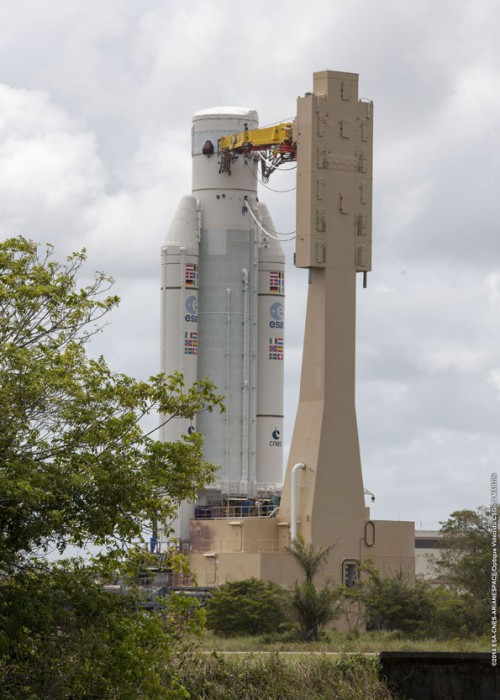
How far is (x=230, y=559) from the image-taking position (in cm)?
6056

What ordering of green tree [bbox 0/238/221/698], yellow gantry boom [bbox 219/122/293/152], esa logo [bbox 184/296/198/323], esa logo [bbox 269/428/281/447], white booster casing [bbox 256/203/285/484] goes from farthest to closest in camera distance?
1. esa logo [bbox 269/428/281/447]
2. white booster casing [bbox 256/203/285/484]
3. esa logo [bbox 184/296/198/323]
4. yellow gantry boom [bbox 219/122/293/152]
5. green tree [bbox 0/238/221/698]

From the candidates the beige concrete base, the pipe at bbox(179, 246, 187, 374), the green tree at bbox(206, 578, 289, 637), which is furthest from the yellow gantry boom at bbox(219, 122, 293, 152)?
the green tree at bbox(206, 578, 289, 637)

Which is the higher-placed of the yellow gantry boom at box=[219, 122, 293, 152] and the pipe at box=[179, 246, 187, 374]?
the yellow gantry boom at box=[219, 122, 293, 152]

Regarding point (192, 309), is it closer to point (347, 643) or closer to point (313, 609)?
point (313, 609)

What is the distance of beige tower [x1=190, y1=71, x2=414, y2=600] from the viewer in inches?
2307

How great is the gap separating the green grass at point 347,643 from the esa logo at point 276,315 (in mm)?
20611

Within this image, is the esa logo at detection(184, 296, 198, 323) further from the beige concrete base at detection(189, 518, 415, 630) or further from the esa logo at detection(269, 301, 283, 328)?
the beige concrete base at detection(189, 518, 415, 630)

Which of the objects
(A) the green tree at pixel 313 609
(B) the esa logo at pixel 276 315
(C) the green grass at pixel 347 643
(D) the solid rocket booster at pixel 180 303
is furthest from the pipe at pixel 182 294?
(A) the green tree at pixel 313 609

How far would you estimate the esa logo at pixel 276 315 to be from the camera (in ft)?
228

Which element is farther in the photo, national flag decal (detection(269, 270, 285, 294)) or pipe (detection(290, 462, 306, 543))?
A: national flag decal (detection(269, 270, 285, 294))

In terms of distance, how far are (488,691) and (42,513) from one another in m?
10.6

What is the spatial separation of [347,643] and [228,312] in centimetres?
2726

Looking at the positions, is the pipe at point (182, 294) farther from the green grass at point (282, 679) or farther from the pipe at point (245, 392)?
the green grass at point (282, 679)

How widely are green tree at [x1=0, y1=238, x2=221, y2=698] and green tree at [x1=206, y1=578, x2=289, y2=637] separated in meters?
24.6
